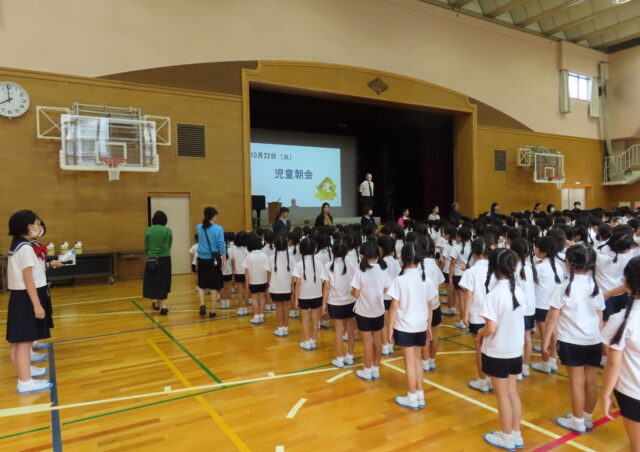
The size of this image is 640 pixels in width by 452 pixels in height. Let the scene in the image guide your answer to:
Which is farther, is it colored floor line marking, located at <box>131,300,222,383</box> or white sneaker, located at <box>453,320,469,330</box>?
white sneaker, located at <box>453,320,469,330</box>

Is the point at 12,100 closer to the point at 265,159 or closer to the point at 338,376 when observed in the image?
the point at 265,159

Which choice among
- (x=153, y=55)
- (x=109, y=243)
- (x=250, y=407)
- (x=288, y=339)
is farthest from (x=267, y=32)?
(x=250, y=407)

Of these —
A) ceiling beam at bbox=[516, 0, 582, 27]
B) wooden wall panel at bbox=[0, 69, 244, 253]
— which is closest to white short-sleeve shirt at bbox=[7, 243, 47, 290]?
wooden wall panel at bbox=[0, 69, 244, 253]

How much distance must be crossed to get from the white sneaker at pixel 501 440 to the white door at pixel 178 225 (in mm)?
8144

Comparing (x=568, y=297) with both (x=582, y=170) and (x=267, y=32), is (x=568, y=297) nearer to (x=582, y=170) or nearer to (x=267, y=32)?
(x=267, y=32)

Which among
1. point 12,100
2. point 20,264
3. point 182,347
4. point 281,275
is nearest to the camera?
point 20,264

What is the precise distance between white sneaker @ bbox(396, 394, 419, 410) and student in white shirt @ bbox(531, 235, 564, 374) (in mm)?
1249

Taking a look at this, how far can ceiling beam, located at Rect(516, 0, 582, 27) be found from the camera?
513 inches

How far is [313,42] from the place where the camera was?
10.9m

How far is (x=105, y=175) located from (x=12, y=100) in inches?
79.2

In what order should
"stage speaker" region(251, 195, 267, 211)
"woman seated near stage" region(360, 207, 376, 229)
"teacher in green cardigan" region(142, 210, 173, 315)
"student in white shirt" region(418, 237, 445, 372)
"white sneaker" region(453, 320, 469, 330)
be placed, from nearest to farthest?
1. "student in white shirt" region(418, 237, 445, 372)
2. "white sneaker" region(453, 320, 469, 330)
3. "teacher in green cardigan" region(142, 210, 173, 315)
4. "woman seated near stage" region(360, 207, 376, 229)
5. "stage speaker" region(251, 195, 267, 211)

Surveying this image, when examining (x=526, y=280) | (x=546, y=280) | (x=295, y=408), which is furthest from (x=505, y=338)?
(x=295, y=408)

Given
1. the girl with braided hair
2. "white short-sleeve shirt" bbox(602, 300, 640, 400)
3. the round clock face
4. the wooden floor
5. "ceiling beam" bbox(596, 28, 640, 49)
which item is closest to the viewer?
"white short-sleeve shirt" bbox(602, 300, 640, 400)

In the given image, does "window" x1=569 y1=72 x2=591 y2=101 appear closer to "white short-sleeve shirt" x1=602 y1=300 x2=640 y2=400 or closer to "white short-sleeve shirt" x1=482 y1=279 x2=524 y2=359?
"white short-sleeve shirt" x1=482 y1=279 x2=524 y2=359
